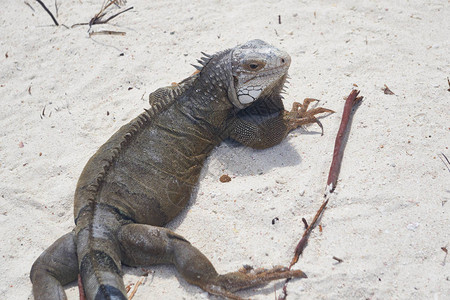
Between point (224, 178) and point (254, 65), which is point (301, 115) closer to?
point (254, 65)

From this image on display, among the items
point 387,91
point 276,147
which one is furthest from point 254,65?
point 387,91

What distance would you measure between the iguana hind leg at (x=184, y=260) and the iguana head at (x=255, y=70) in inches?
49.3

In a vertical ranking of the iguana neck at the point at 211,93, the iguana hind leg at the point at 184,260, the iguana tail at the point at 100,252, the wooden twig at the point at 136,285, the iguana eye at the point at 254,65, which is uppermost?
the iguana eye at the point at 254,65

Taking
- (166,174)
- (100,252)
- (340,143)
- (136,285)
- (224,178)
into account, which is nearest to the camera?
(100,252)

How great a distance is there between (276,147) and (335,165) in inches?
23.0

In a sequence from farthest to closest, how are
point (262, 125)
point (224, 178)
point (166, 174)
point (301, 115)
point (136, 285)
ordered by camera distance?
point (301, 115) < point (262, 125) < point (224, 178) < point (166, 174) < point (136, 285)

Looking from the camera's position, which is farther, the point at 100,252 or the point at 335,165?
the point at 335,165

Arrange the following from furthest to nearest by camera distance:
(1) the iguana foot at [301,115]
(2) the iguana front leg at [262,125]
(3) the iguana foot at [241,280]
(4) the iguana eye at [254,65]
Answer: (1) the iguana foot at [301,115] → (2) the iguana front leg at [262,125] → (4) the iguana eye at [254,65] → (3) the iguana foot at [241,280]

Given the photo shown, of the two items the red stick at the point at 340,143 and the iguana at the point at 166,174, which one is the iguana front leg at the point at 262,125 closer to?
the iguana at the point at 166,174

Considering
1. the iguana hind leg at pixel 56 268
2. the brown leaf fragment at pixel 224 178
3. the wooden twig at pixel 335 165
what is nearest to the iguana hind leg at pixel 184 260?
the wooden twig at pixel 335 165

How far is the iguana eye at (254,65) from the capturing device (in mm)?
3121

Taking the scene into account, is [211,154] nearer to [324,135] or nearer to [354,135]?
[324,135]

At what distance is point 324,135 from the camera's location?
341 cm

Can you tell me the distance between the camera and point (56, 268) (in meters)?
2.51
